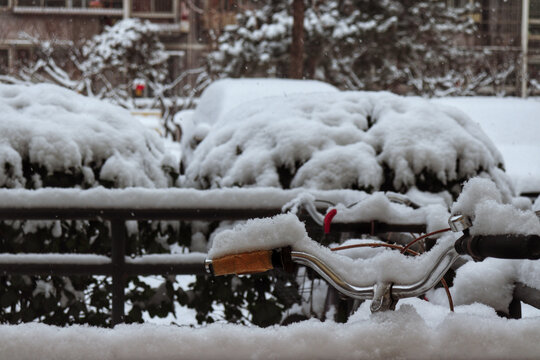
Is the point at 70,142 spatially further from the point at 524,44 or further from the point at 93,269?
the point at 524,44

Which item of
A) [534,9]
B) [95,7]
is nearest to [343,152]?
[534,9]

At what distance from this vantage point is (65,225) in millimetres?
3348

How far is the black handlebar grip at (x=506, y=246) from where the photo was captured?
1.05 metres

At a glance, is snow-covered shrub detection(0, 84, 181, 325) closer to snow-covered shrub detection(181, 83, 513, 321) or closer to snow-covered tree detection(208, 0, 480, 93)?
snow-covered shrub detection(181, 83, 513, 321)

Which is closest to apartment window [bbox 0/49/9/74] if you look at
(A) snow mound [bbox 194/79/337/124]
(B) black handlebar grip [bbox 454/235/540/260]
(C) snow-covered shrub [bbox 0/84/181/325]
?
(A) snow mound [bbox 194/79/337/124]

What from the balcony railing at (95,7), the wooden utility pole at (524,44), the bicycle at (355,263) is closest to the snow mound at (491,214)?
the bicycle at (355,263)

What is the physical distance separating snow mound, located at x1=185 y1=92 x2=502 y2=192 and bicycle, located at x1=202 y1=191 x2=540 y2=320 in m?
2.14

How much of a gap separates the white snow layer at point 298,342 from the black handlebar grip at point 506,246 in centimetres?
10

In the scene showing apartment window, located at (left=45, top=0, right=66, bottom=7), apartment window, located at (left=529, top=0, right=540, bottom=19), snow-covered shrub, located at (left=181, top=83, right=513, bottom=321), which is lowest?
snow-covered shrub, located at (left=181, top=83, right=513, bottom=321)

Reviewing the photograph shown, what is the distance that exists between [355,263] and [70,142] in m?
2.41

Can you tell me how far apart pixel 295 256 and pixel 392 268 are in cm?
16

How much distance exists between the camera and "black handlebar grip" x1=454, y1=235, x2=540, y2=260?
1.05 meters

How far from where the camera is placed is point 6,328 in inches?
42.1

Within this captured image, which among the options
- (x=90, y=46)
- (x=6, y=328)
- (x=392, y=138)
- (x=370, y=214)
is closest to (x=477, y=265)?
(x=370, y=214)
